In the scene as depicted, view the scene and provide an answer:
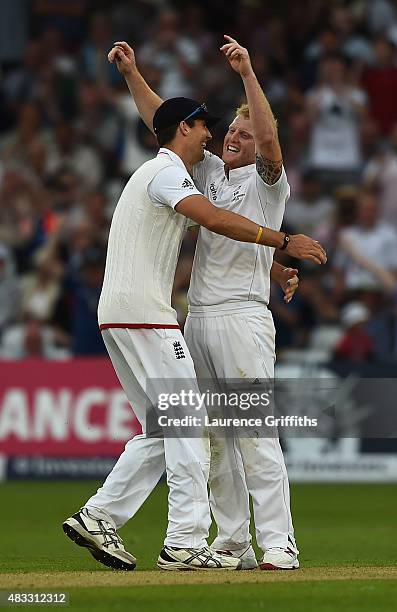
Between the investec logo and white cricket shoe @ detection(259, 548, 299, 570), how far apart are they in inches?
325

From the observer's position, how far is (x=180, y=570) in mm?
8094

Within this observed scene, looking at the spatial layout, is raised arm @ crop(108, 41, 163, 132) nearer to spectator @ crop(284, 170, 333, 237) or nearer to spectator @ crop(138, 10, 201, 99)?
spectator @ crop(284, 170, 333, 237)

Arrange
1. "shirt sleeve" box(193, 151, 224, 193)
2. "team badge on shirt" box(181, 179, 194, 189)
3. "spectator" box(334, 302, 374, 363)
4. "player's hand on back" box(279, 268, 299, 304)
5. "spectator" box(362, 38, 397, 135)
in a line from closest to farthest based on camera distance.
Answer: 1. "team badge on shirt" box(181, 179, 194, 189)
2. "player's hand on back" box(279, 268, 299, 304)
3. "shirt sleeve" box(193, 151, 224, 193)
4. "spectator" box(334, 302, 374, 363)
5. "spectator" box(362, 38, 397, 135)

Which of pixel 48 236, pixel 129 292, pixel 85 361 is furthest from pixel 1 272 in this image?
pixel 129 292

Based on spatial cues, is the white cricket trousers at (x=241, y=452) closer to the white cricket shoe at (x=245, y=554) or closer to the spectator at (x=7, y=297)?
the white cricket shoe at (x=245, y=554)

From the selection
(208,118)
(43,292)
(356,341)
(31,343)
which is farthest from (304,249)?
(43,292)

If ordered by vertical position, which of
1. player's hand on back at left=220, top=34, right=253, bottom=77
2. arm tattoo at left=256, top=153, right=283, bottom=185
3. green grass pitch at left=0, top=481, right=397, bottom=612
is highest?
player's hand on back at left=220, top=34, right=253, bottom=77

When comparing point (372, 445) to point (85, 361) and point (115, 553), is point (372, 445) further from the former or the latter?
point (115, 553)

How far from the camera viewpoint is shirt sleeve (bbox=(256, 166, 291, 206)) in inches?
329

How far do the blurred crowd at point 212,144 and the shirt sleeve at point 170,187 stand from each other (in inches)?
318

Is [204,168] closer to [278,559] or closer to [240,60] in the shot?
[240,60]

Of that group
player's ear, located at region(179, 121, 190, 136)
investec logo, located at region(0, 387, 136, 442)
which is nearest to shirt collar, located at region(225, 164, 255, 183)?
player's ear, located at region(179, 121, 190, 136)

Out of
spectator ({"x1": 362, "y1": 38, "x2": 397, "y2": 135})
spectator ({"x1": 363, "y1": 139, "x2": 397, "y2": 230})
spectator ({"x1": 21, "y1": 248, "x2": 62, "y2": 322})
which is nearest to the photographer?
spectator ({"x1": 21, "y1": 248, "x2": 62, "y2": 322})

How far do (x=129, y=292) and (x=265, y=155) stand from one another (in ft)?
3.54
